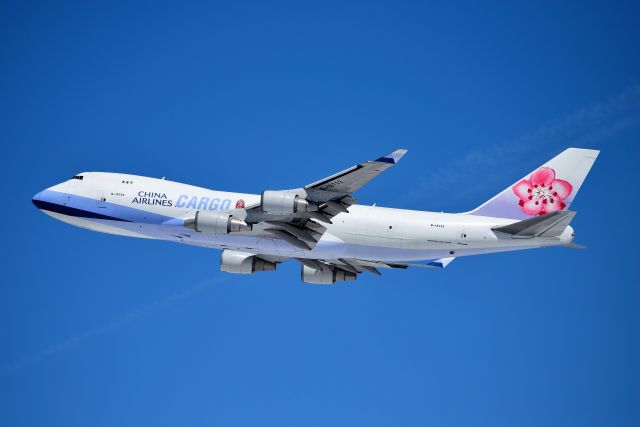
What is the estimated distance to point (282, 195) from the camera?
Answer: 38.9 m

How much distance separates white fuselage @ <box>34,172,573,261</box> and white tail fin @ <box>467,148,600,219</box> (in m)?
1.41

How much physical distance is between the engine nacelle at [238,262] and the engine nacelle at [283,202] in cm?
808

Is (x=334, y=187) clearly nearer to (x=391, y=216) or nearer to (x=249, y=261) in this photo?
(x=391, y=216)

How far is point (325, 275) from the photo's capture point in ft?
157

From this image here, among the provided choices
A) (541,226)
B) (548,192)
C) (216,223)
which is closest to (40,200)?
(216,223)

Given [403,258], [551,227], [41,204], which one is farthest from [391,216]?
[41,204]

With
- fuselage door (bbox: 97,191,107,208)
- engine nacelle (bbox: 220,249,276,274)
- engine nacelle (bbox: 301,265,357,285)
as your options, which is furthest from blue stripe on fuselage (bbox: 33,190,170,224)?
engine nacelle (bbox: 301,265,357,285)

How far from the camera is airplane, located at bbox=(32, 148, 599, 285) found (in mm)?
40219

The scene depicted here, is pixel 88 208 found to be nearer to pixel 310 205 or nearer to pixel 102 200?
pixel 102 200

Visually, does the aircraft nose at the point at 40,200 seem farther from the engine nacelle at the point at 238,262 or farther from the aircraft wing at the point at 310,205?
the aircraft wing at the point at 310,205

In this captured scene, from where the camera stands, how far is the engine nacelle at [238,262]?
46.7 meters

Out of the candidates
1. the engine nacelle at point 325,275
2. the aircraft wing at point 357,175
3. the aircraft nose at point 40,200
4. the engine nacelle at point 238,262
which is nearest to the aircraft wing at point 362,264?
the engine nacelle at point 325,275

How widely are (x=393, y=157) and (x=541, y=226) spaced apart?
8717 millimetres

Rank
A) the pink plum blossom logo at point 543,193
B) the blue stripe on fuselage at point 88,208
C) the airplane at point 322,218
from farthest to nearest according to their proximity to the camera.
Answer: the pink plum blossom logo at point 543,193
the blue stripe on fuselage at point 88,208
the airplane at point 322,218
